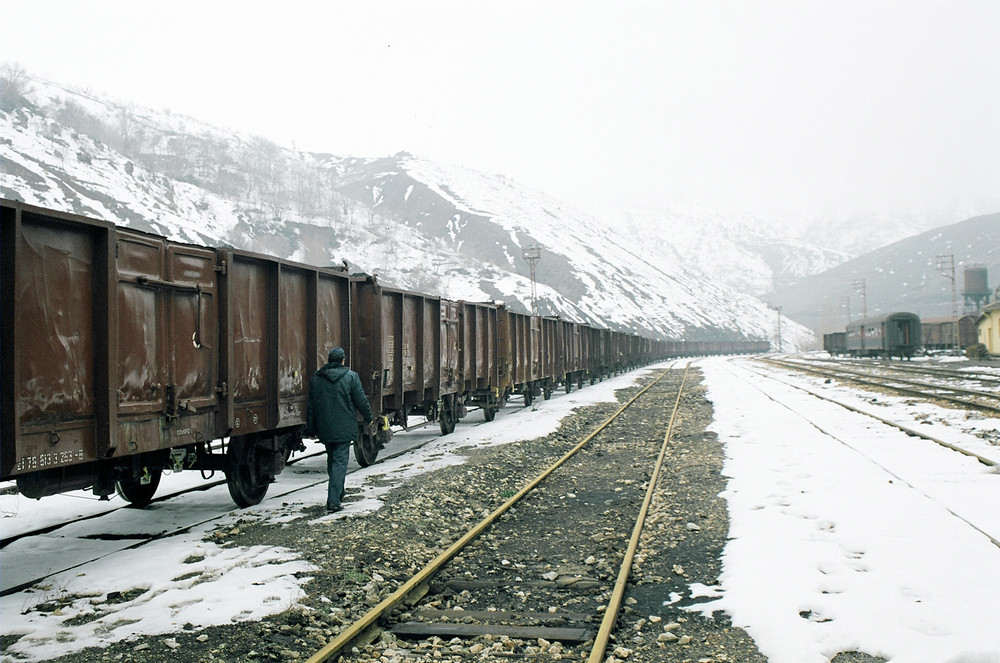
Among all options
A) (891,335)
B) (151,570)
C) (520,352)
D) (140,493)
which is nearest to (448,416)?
(520,352)

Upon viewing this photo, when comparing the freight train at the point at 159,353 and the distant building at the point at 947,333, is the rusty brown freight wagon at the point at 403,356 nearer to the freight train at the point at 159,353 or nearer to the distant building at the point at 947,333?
the freight train at the point at 159,353

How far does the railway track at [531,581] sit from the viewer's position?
4.79 m

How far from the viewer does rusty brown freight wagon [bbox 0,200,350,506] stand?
17.7 feet

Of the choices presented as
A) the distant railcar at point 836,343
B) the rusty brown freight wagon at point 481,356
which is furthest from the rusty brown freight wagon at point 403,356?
the distant railcar at point 836,343

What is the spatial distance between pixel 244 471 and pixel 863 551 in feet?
22.3

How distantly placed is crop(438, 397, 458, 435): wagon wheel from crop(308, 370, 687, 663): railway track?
6.11 meters

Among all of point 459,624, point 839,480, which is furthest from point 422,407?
point 459,624

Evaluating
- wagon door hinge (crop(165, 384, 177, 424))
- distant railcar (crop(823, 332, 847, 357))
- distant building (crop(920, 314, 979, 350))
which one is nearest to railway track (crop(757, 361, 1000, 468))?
wagon door hinge (crop(165, 384, 177, 424))

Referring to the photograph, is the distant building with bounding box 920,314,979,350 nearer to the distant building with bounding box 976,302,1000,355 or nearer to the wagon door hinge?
the distant building with bounding box 976,302,1000,355

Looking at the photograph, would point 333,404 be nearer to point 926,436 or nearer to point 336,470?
point 336,470

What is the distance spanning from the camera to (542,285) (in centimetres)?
13212

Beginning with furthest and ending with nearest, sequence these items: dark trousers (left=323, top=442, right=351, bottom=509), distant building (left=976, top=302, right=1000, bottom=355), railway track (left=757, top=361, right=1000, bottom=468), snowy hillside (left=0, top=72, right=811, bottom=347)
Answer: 1. snowy hillside (left=0, top=72, right=811, bottom=347)
2. distant building (left=976, top=302, right=1000, bottom=355)
3. railway track (left=757, top=361, right=1000, bottom=468)
4. dark trousers (left=323, top=442, right=351, bottom=509)

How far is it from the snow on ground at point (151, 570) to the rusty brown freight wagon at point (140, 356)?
1.94 feet

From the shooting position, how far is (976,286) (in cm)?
11369
